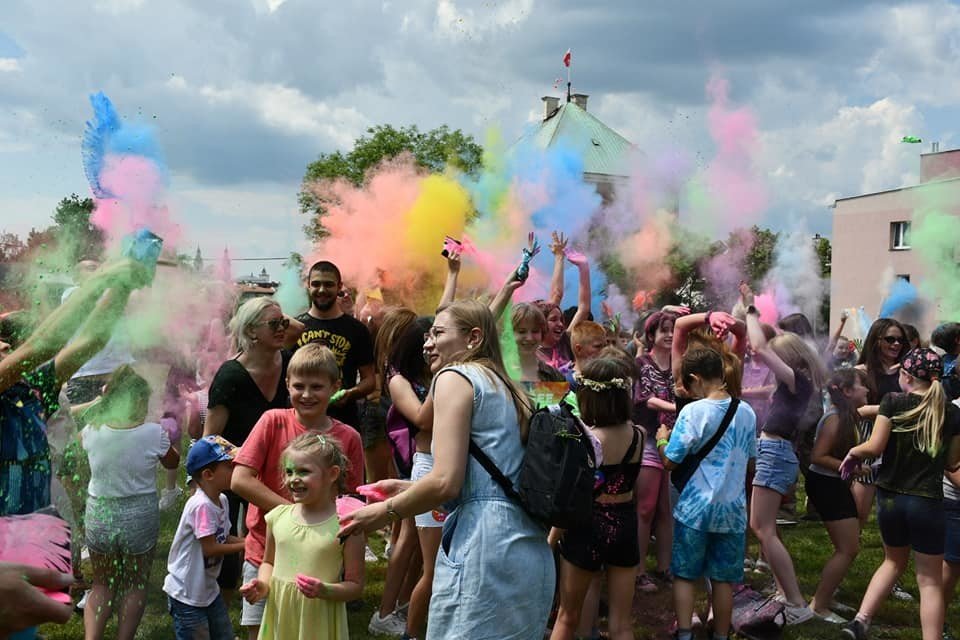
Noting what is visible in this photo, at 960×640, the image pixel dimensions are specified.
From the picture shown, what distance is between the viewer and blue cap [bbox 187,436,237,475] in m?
3.97

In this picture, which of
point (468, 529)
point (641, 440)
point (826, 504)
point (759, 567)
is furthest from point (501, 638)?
point (759, 567)

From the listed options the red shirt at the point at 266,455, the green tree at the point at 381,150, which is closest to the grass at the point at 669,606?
the red shirt at the point at 266,455

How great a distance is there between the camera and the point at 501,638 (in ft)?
9.15

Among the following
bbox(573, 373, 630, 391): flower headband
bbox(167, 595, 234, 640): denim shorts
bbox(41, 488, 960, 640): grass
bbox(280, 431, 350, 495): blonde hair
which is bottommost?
bbox(41, 488, 960, 640): grass

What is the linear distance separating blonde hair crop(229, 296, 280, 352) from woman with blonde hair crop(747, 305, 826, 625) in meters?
3.32

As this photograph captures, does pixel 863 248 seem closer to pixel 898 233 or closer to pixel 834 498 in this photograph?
pixel 898 233

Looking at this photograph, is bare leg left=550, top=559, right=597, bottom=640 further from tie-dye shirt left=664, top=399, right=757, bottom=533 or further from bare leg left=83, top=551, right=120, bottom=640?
bare leg left=83, top=551, right=120, bottom=640

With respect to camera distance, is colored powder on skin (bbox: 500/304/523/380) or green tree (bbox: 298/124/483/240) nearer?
colored powder on skin (bbox: 500/304/523/380)

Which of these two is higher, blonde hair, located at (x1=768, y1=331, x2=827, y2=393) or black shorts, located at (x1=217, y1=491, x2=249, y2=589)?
blonde hair, located at (x1=768, y1=331, x2=827, y2=393)

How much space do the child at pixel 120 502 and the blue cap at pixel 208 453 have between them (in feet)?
1.46

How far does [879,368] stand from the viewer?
6480 millimetres

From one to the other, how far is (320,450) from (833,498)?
146 inches

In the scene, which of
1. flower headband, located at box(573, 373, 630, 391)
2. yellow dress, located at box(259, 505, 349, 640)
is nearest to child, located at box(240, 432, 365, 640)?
Answer: yellow dress, located at box(259, 505, 349, 640)

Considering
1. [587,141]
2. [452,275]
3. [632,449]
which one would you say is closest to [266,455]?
[632,449]
